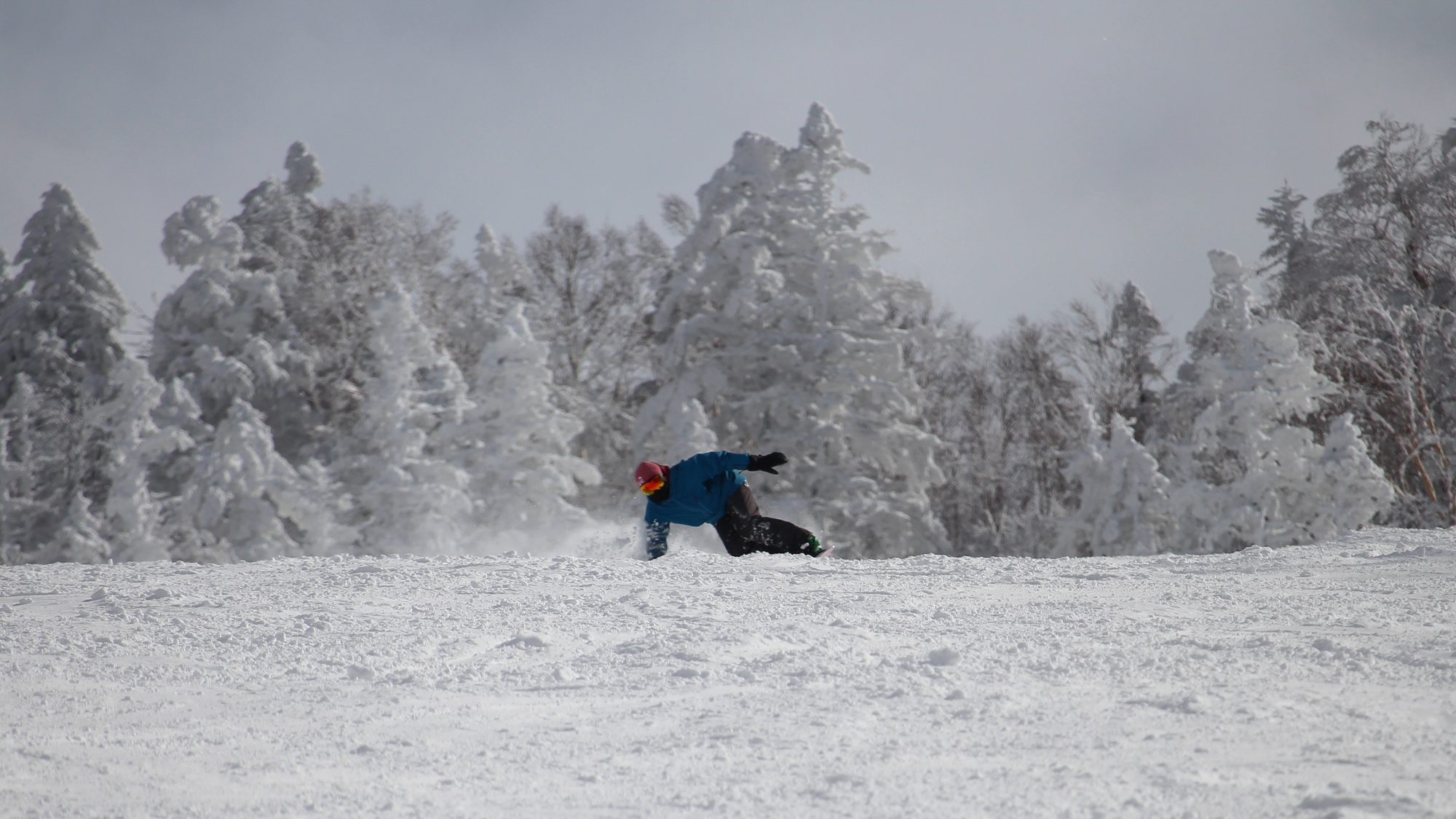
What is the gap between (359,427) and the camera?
21375 millimetres

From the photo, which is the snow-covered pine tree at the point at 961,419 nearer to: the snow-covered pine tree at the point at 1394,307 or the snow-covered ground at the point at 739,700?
the snow-covered pine tree at the point at 1394,307

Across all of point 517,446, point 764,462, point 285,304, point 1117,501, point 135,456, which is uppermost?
point 285,304

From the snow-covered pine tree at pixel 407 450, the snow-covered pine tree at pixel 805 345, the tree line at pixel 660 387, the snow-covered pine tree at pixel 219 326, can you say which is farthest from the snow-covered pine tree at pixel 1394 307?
the snow-covered pine tree at pixel 219 326

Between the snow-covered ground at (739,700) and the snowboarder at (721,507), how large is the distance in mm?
2549

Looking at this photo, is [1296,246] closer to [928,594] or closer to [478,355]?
[478,355]

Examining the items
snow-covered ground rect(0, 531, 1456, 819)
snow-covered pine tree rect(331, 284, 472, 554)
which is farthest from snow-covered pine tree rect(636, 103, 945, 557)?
snow-covered ground rect(0, 531, 1456, 819)

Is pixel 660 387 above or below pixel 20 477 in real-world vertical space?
above

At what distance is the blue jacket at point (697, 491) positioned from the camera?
8561 mm

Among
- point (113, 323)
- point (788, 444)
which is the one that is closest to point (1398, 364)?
point (788, 444)

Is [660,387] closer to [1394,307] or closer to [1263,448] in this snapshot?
[1263,448]

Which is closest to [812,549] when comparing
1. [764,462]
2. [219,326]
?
[764,462]

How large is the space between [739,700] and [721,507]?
5.10 m

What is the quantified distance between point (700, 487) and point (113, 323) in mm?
22928

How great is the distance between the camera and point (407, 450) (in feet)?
65.5
